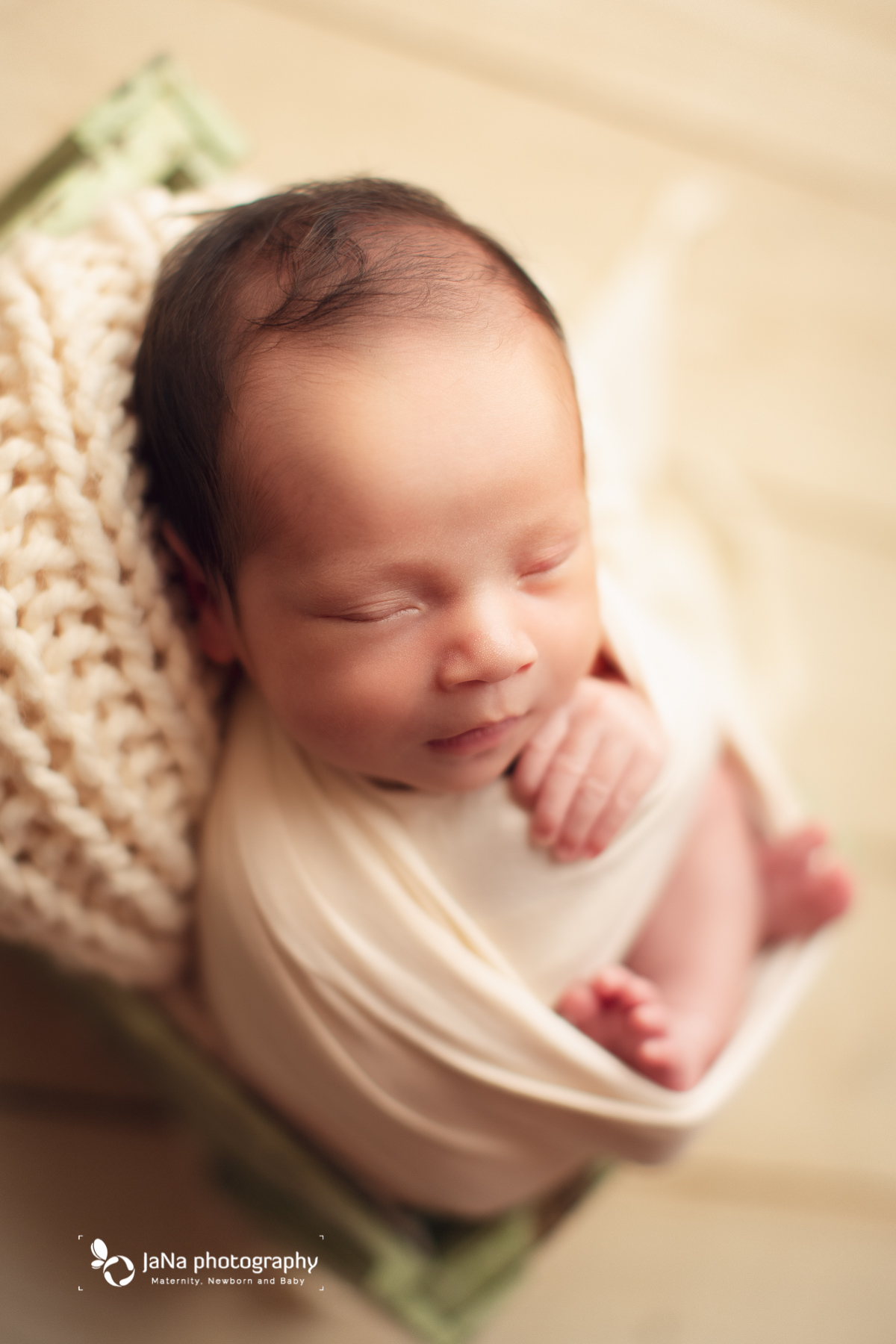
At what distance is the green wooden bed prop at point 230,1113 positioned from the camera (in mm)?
707

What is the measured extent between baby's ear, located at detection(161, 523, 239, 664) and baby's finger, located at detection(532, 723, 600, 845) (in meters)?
0.23

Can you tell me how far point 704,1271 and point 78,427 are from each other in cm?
102

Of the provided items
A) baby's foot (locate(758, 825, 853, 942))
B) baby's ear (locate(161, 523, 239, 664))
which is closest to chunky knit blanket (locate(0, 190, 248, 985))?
baby's ear (locate(161, 523, 239, 664))

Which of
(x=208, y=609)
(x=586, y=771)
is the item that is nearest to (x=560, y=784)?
(x=586, y=771)

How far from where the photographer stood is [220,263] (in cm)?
58

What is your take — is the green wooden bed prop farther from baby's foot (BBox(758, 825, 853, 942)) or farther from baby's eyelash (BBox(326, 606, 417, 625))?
baby's eyelash (BBox(326, 606, 417, 625))

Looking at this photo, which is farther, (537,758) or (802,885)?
(802,885)

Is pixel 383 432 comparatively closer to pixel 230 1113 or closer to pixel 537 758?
pixel 537 758

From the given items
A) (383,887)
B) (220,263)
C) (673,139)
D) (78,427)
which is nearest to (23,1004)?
(383,887)

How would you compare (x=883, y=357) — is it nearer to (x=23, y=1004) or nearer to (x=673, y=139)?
(x=673, y=139)

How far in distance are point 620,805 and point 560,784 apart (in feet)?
0.17

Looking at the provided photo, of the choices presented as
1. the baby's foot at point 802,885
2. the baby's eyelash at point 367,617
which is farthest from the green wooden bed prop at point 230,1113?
the baby's eyelash at point 367,617

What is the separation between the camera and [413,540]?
1.77 ft

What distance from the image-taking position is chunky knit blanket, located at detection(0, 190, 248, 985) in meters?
0.58
